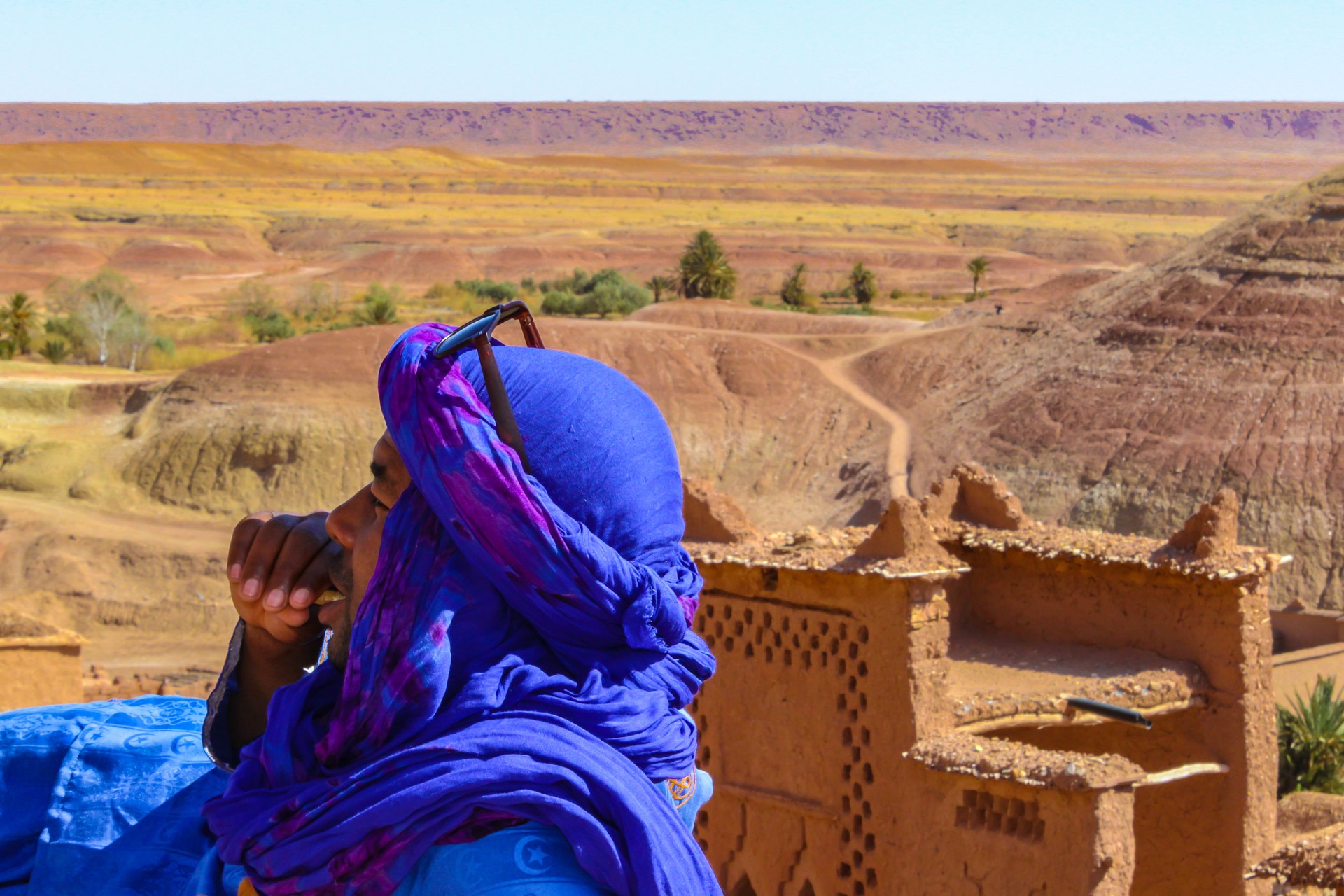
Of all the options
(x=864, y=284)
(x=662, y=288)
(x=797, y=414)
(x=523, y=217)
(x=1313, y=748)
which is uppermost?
(x=523, y=217)

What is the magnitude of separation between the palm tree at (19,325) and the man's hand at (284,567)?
1502 inches

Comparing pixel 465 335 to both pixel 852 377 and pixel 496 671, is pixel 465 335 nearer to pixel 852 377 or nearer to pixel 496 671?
pixel 496 671

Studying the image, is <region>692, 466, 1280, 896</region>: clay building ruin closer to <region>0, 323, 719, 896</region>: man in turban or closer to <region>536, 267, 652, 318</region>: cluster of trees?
<region>0, 323, 719, 896</region>: man in turban

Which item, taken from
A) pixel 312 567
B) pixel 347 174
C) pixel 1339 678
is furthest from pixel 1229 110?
pixel 312 567

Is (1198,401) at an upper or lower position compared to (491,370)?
lower

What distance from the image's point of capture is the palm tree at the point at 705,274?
45438 mm

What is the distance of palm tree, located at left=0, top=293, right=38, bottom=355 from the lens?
120ft

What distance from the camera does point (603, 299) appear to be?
44.1m

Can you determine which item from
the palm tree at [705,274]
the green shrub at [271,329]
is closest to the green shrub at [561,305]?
the palm tree at [705,274]

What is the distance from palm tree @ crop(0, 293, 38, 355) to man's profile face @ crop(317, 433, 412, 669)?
1509 inches

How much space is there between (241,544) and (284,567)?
8 cm

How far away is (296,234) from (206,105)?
11243cm

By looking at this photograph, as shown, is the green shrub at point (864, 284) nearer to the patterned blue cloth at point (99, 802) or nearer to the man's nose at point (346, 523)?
the patterned blue cloth at point (99, 802)

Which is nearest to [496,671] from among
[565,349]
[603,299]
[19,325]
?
[565,349]
